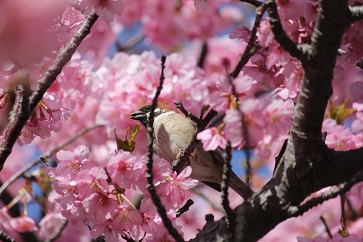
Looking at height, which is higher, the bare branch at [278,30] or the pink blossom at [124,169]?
the bare branch at [278,30]

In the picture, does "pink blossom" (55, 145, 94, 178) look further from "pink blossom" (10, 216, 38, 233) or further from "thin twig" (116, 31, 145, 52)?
"thin twig" (116, 31, 145, 52)

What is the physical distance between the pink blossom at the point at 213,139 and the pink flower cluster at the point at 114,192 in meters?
0.39

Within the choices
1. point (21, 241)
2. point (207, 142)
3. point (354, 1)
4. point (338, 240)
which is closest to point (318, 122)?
point (207, 142)

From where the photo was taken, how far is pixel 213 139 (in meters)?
2.03

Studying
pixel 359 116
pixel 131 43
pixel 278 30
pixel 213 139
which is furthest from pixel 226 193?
pixel 131 43

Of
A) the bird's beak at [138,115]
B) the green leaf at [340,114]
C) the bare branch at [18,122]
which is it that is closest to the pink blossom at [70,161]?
the bare branch at [18,122]

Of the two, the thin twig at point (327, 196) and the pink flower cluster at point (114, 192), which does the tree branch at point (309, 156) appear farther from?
the pink flower cluster at point (114, 192)

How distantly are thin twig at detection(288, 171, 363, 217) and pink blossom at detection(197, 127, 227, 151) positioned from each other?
328 millimetres

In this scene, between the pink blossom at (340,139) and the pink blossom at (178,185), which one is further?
the pink blossom at (340,139)

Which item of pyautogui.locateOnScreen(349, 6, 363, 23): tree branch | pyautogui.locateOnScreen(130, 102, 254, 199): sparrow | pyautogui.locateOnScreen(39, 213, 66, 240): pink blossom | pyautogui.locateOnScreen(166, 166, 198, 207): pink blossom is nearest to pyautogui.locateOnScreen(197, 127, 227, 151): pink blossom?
pyautogui.locateOnScreen(166, 166, 198, 207): pink blossom

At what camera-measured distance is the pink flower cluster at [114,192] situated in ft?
7.72

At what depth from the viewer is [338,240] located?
2.50m

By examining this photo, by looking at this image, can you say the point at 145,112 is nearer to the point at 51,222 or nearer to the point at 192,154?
the point at 192,154

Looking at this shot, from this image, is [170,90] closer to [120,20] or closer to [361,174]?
[361,174]
